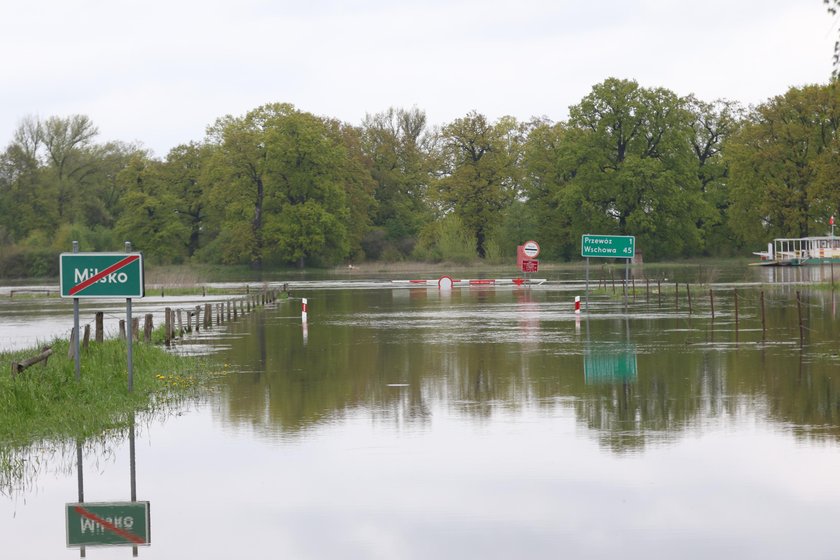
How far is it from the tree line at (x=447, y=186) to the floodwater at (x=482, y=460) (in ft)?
243

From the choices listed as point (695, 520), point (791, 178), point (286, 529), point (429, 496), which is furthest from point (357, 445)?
point (791, 178)

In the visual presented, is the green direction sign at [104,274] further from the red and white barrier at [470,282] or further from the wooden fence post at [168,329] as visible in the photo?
the red and white barrier at [470,282]

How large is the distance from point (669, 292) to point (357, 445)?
40670 millimetres

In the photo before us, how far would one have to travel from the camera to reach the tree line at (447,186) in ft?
322

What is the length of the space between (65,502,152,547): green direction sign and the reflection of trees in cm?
456

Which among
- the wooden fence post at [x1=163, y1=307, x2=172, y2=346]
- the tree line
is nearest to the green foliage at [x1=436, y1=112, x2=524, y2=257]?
the tree line

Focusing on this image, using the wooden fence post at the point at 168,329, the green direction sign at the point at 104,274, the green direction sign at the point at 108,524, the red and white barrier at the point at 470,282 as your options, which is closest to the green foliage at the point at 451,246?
the red and white barrier at the point at 470,282

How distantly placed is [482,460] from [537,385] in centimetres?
689

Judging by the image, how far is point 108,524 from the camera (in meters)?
10.5

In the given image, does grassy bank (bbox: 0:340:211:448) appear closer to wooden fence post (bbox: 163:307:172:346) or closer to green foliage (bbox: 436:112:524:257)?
wooden fence post (bbox: 163:307:172:346)

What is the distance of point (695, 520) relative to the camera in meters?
10.0

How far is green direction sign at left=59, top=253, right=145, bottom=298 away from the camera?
18.0 m

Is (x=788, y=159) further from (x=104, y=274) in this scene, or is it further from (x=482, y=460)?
(x=482, y=460)

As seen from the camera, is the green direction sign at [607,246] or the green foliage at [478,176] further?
the green foliage at [478,176]
